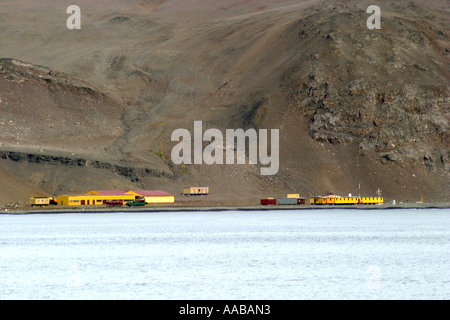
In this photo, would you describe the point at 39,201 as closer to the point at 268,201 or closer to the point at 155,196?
the point at 155,196

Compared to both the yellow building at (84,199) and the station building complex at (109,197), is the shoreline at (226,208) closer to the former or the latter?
the station building complex at (109,197)

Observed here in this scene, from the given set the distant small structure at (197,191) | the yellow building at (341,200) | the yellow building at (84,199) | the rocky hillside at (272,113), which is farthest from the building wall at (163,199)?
the yellow building at (341,200)

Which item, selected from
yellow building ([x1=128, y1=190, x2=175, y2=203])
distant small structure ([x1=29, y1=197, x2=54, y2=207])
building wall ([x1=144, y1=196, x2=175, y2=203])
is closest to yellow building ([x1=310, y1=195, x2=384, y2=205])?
building wall ([x1=144, y1=196, x2=175, y2=203])

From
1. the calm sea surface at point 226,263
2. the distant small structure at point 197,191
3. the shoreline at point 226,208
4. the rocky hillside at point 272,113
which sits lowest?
the calm sea surface at point 226,263

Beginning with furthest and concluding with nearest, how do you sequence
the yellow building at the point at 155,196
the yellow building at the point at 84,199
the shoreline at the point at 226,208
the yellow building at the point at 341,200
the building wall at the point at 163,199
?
the yellow building at the point at 341,200 → the building wall at the point at 163,199 → the yellow building at the point at 155,196 → the yellow building at the point at 84,199 → the shoreline at the point at 226,208

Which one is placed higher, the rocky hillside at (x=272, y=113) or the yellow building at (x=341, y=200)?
the rocky hillside at (x=272, y=113)

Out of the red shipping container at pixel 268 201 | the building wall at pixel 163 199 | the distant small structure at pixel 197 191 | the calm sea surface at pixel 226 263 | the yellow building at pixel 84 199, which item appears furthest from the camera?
the distant small structure at pixel 197 191

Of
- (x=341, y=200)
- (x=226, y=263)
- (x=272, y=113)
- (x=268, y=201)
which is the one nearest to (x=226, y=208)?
(x=268, y=201)

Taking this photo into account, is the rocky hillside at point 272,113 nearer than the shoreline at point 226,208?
No
